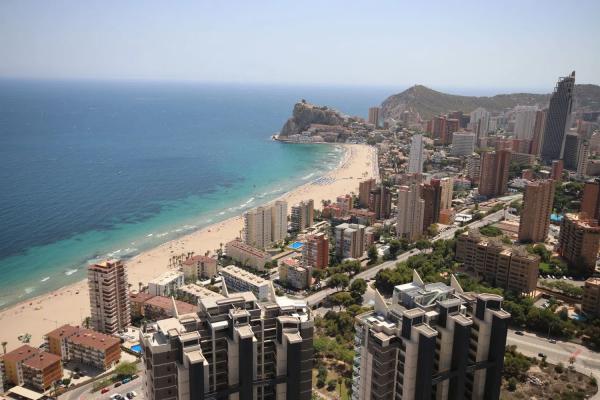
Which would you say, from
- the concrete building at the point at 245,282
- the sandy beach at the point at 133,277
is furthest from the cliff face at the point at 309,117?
the concrete building at the point at 245,282

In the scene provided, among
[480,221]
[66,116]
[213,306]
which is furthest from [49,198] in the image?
[66,116]

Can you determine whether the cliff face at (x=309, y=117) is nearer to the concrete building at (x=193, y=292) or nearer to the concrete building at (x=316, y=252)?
the concrete building at (x=316, y=252)

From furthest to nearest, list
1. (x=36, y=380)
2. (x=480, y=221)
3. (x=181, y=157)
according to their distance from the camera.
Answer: (x=181, y=157) → (x=480, y=221) → (x=36, y=380)

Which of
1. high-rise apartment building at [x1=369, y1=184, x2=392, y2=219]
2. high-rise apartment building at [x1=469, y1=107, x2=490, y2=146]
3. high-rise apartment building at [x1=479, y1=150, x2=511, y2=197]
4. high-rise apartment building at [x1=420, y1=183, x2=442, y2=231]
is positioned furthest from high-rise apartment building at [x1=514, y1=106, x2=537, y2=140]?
high-rise apartment building at [x1=420, y1=183, x2=442, y2=231]

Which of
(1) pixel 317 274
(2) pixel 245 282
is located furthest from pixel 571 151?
(2) pixel 245 282

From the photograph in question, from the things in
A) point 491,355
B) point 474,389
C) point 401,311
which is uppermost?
point 401,311

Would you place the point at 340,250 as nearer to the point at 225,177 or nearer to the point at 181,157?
the point at 225,177
